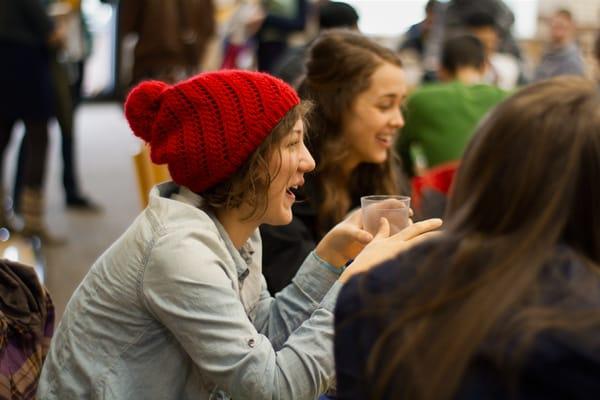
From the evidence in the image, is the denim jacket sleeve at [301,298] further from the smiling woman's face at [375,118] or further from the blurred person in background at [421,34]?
the blurred person in background at [421,34]

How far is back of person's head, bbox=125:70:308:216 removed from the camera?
63.9 inches

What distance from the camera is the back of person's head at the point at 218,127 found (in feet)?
5.33

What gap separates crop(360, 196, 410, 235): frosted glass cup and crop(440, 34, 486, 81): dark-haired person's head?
2.78m

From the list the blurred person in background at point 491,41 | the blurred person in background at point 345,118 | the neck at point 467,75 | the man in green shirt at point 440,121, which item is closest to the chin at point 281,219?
the blurred person in background at point 345,118

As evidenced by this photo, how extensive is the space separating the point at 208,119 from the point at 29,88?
3125 mm

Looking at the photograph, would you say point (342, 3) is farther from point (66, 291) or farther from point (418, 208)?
point (418, 208)

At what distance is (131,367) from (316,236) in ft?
3.00

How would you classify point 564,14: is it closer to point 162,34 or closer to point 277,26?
point 277,26

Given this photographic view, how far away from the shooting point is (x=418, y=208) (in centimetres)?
270

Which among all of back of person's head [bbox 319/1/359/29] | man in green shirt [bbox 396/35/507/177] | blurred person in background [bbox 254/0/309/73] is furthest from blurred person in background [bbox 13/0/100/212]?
man in green shirt [bbox 396/35/507/177]

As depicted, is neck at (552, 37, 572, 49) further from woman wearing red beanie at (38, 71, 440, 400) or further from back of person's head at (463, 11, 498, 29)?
woman wearing red beanie at (38, 71, 440, 400)

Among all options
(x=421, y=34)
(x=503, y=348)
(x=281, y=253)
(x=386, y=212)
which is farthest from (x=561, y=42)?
(x=503, y=348)

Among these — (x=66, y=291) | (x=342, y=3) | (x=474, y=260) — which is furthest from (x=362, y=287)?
(x=342, y=3)

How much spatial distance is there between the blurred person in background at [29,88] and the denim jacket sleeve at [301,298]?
10.0 ft
